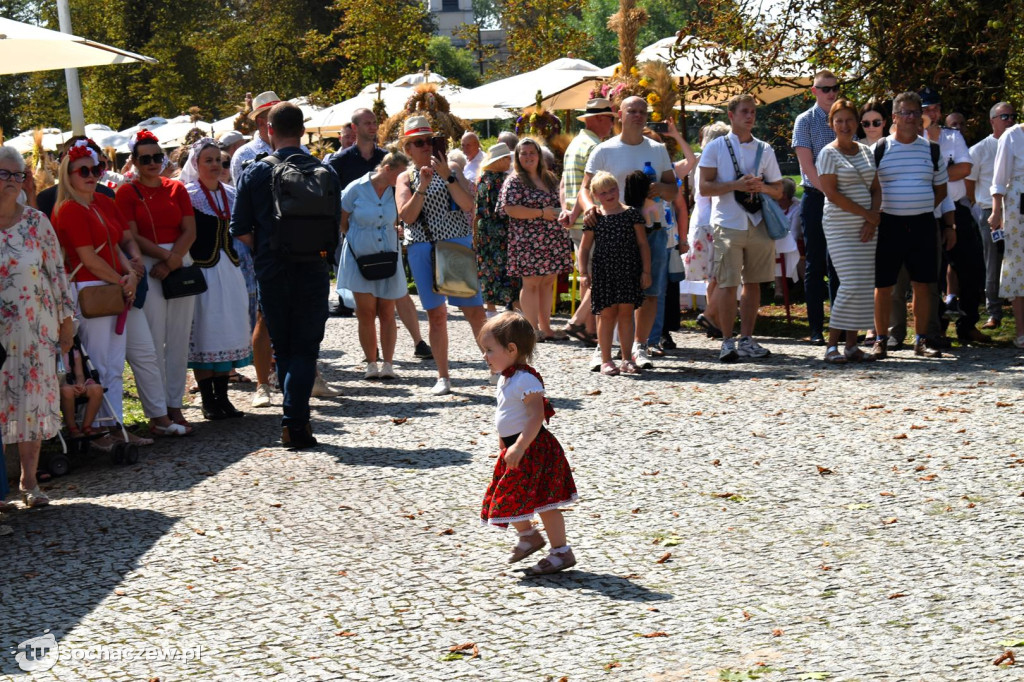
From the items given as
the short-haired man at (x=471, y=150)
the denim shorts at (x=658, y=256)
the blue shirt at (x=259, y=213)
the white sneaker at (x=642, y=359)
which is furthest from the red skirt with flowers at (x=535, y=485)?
the short-haired man at (x=471, y=150)

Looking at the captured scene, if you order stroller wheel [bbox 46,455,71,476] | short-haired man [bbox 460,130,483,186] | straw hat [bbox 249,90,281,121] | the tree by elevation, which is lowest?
stroller wheel [bbox 46,455,71,476]

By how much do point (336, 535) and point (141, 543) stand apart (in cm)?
99

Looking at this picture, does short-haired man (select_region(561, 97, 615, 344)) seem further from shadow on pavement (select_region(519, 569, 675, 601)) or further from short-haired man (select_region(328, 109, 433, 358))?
shadow on pavement (select_region(519, 569, 675, 601))

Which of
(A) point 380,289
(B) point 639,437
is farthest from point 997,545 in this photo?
(A) point 380,289

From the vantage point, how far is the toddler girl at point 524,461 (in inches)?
227

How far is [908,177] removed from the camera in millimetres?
10820

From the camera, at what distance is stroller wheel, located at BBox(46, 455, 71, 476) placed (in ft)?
27.3

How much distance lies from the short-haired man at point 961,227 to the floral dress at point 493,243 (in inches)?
161

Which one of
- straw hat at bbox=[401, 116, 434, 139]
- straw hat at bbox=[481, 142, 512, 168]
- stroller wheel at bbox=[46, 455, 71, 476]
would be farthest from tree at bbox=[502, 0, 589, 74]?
stroller wheel at bbox=[46, 455, 71, 476]

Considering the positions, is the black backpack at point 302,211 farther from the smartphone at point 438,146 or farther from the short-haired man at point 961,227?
the short-haired man at point 961,227

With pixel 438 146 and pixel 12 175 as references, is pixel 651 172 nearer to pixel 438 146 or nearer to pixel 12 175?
pixel 438 146

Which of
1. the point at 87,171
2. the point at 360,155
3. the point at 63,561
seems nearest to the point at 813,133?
the point at 360,155

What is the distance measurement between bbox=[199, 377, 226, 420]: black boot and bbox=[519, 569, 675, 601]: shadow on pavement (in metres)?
4.90

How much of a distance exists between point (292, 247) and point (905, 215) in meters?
5.35
